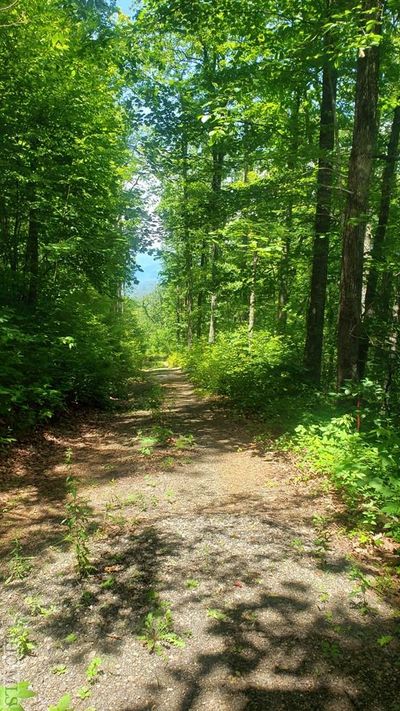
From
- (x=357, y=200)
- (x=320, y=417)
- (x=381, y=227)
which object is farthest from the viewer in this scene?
(x=381, y=227)

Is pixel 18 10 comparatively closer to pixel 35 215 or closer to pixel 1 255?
pixel 35 215

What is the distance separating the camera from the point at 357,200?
6555 millimetres

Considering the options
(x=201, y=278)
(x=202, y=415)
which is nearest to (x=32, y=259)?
(x=202, y=415)

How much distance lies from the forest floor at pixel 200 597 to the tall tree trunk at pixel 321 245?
195 inches

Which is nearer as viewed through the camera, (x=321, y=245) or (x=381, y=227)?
(x=321, y=245)

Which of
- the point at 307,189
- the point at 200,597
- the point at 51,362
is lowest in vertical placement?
the point at 200,597

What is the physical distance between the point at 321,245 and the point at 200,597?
8.42m

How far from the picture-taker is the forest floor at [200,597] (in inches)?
108

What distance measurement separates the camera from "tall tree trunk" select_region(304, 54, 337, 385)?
A: 9.21 metres

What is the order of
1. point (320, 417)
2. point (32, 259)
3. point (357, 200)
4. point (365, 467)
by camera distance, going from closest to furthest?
1. point (365, 467)
2. point (357, 200)
3. point (320, 417)
4. point (32, 259)

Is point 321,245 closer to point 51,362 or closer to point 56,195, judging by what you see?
point 56,195

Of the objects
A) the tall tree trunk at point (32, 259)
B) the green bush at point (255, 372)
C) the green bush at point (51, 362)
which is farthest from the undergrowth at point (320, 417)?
the tall tree trunk at point (32, 259)

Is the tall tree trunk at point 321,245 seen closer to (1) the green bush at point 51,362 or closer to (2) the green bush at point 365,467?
(2) the green bush at point 365,467

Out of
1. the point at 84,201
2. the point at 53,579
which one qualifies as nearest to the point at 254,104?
the point at 84,201
